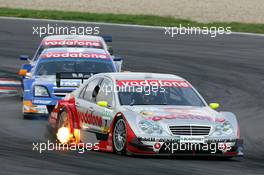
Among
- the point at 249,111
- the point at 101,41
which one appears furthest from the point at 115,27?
the point at 249,111

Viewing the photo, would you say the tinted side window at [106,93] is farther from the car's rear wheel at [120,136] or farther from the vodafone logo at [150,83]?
the car's rear wheel at [120,136]

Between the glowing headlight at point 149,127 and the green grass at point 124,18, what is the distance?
75.6 ft

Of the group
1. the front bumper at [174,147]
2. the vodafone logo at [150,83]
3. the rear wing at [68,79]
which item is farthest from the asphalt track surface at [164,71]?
the vodafone logo at [150,83]

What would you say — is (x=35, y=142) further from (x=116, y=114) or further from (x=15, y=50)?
(x=15, y=50)

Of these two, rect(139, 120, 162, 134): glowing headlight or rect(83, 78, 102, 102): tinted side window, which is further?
rect(83, 78, 102, 102): tinted side window

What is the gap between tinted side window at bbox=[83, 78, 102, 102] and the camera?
1606 centimetres

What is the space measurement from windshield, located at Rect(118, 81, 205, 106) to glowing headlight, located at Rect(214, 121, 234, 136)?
0.97 m

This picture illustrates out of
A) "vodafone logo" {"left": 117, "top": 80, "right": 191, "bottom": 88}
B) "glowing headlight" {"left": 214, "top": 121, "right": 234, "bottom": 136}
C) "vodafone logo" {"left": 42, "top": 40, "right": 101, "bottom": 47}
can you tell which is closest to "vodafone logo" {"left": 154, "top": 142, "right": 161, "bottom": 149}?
"glowing headlight" {"left": 214, "top": 121, "right": 234, "bottom": 136}

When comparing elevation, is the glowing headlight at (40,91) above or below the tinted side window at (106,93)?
below

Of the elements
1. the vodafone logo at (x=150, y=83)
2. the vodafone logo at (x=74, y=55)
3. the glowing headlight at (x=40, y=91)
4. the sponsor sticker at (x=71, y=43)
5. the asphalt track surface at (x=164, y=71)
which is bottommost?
the asphalt track surface at (x=164, y=71)

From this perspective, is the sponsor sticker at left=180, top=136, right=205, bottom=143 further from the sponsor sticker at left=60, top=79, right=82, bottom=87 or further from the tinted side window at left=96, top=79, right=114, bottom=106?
the sponsor sticker at left=60, top=79, right=82, bottom=87

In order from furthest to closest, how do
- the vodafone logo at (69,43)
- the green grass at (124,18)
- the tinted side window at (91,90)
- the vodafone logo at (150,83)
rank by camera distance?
the green grass at (124,18) < the vodafone logo at (69,43) < the tinted side window at (91,90) < the vodafone logo at (150,83)

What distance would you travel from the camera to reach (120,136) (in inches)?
579

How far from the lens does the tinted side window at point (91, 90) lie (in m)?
16.1
